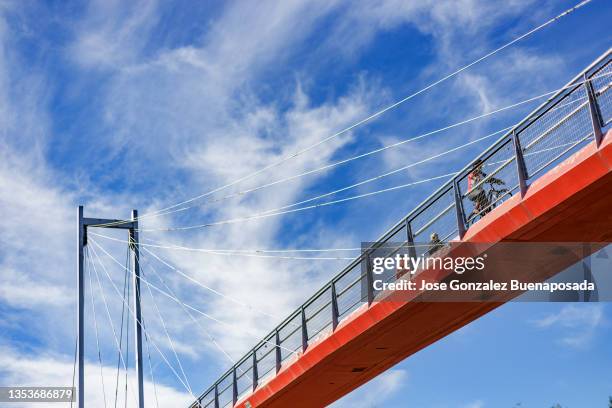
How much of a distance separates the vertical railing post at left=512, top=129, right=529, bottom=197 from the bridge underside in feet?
0.58

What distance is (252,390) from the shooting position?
84.5 ft

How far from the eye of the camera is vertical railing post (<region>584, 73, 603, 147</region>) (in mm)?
14539

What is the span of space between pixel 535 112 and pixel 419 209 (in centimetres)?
392

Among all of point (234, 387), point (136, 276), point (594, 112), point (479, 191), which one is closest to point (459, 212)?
point (479, 191)

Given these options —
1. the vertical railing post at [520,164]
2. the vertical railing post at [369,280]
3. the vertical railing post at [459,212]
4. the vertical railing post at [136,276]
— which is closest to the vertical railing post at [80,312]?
the vertical railing post at [136,276]

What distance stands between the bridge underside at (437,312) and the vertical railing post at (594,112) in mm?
206

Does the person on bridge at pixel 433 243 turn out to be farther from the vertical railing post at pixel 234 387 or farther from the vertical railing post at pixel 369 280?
the vertical railing post at pixel 234 387

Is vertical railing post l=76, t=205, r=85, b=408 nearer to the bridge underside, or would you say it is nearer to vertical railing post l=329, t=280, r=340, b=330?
the bridge underside

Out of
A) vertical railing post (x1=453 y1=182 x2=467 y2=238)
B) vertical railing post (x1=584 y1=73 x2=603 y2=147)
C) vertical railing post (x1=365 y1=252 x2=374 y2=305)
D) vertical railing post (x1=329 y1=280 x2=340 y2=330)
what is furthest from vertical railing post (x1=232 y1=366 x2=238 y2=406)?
vertical railing post (x1=584 y1=73 x2=603 y2=147)

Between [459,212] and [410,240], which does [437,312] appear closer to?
[410,240]

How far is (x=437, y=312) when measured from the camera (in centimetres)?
1925

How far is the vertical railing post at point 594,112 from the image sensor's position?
14.5m

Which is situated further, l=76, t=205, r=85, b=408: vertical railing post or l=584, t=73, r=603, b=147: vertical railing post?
l=76, t=205, r=85, b=408: vertical railing post

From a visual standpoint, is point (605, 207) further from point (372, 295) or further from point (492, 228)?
point (372, 295)
